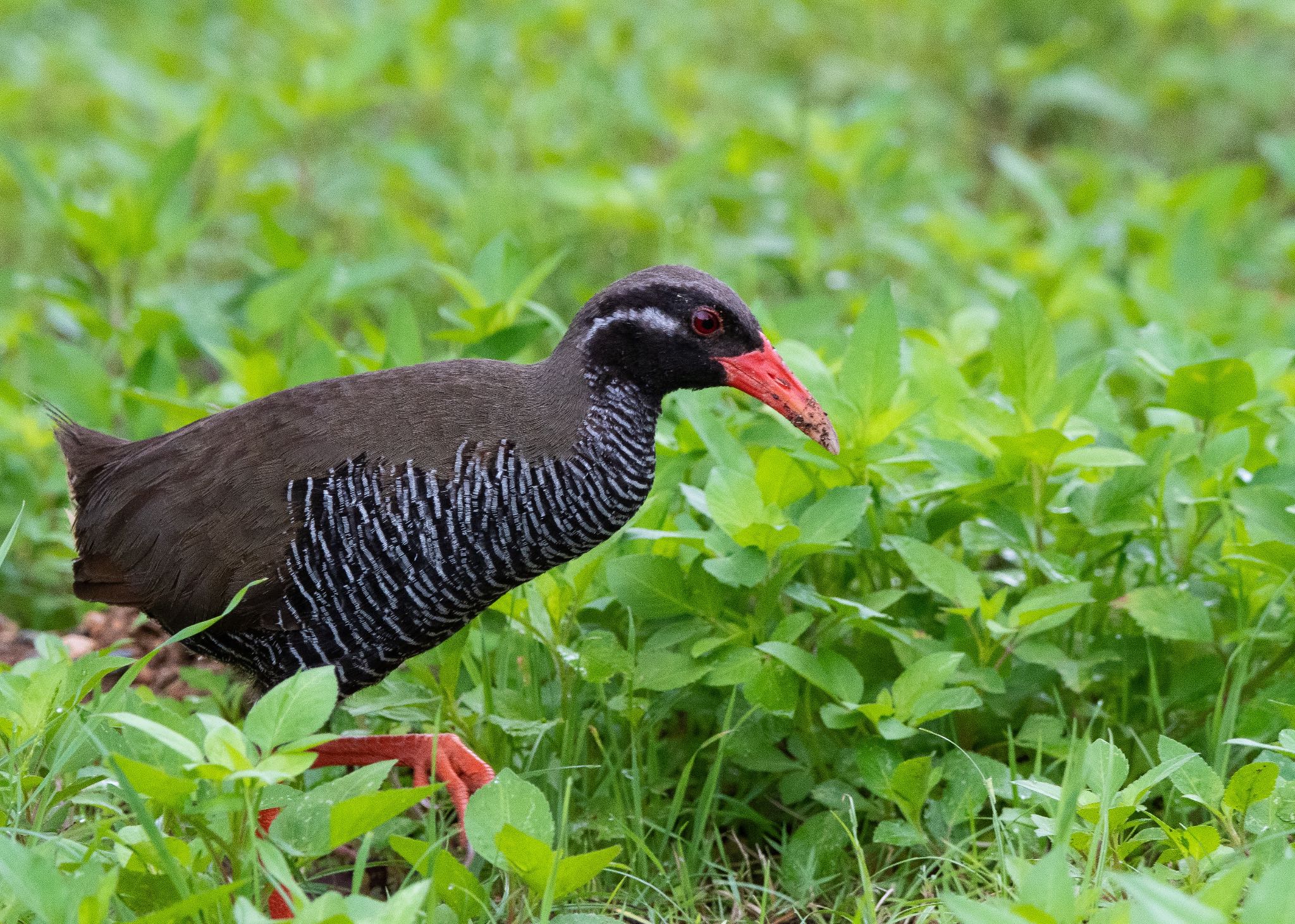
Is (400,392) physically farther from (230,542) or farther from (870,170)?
(870,170)

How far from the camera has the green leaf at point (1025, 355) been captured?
3662 mm

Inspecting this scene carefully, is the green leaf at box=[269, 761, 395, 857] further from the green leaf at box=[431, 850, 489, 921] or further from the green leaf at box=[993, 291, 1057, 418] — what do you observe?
the green leaf at box=[993, 291, 1057, 418]

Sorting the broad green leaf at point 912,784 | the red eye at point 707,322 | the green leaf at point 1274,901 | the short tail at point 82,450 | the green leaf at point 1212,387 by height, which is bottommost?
the broad green leaf at point 912,784

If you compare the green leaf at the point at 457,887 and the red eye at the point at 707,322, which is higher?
the red eye at the point at 707,322

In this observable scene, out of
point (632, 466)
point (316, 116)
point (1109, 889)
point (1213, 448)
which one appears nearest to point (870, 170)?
point (316, 116)

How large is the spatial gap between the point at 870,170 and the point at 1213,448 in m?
3.25

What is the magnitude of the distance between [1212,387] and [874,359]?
878 millimetres

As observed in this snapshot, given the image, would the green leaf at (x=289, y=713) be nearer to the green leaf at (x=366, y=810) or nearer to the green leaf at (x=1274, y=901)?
the green leaf at (x=366, y=810)

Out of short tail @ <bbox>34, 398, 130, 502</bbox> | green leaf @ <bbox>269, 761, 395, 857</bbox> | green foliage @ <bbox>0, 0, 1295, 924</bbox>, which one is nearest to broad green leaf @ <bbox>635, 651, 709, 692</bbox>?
green foliage @ <bbox>0, 0, 1295, 924</bbox>

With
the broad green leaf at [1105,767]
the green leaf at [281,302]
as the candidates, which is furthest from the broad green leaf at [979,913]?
the green leaf at [281,302]

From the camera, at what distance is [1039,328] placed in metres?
3.71

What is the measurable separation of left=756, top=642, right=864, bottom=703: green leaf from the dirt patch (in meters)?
1.87

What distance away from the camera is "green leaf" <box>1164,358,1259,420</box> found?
367 centimetres

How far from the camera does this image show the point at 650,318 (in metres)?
3.27
